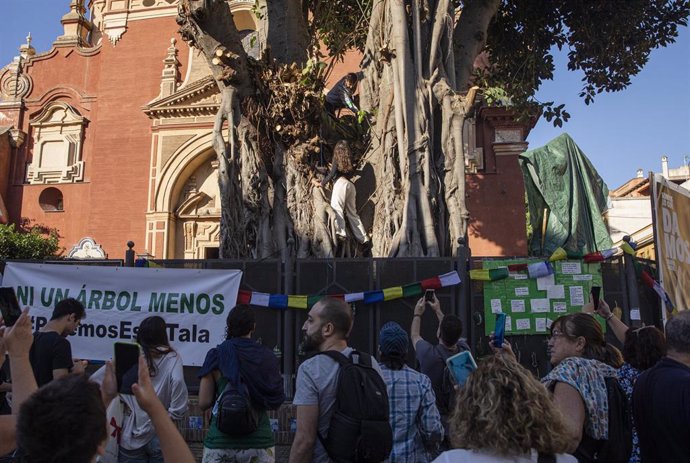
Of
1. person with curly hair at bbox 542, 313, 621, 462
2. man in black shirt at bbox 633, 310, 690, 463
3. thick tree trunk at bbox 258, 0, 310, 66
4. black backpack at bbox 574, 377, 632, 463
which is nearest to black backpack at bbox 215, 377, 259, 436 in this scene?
person with curly hair at bbox 542, 313, 621, 462

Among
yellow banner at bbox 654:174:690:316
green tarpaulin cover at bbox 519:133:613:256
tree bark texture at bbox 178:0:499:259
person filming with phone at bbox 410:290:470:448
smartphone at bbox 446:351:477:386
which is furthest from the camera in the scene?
green tarpaulin cover at bbox 519:133:613:256

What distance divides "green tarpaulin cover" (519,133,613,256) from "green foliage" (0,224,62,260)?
1609 cm

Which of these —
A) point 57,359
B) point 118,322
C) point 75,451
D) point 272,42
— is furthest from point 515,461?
point 272,42

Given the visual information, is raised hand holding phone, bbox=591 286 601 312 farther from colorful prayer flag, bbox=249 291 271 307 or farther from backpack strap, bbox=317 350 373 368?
colorful prayer flag, bbox=249 291 271 307

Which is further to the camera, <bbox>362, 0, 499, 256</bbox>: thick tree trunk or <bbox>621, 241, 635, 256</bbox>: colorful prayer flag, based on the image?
<bbox>362, 0, 499, 256</bbox>: thick tree trunk

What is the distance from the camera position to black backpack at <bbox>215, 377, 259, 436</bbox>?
11.4ft

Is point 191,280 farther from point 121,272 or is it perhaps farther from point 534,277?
point 534,277

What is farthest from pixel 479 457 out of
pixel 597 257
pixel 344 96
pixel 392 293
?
pixel 344 96

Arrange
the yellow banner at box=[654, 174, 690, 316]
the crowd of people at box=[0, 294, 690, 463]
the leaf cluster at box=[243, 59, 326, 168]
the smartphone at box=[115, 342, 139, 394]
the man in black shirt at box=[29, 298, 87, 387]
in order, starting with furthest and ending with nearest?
the leaf cluster at box=[243, 59, 326, 168] → the yellow banner at box=[654, 174, 690, 316] → the man in black shirt at box=[29, 298, 87, 387] → the smartphone at box=[115, 342, 139, 394] → the crowd of people at box=[0, 294, 690, 463]

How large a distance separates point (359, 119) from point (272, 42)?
2.14m

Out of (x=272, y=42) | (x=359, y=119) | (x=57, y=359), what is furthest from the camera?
(x=272, y=42)

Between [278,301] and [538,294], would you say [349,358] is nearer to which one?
[278,301]

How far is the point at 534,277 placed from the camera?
6.46 meters

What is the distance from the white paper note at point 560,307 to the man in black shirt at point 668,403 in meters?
3.31
